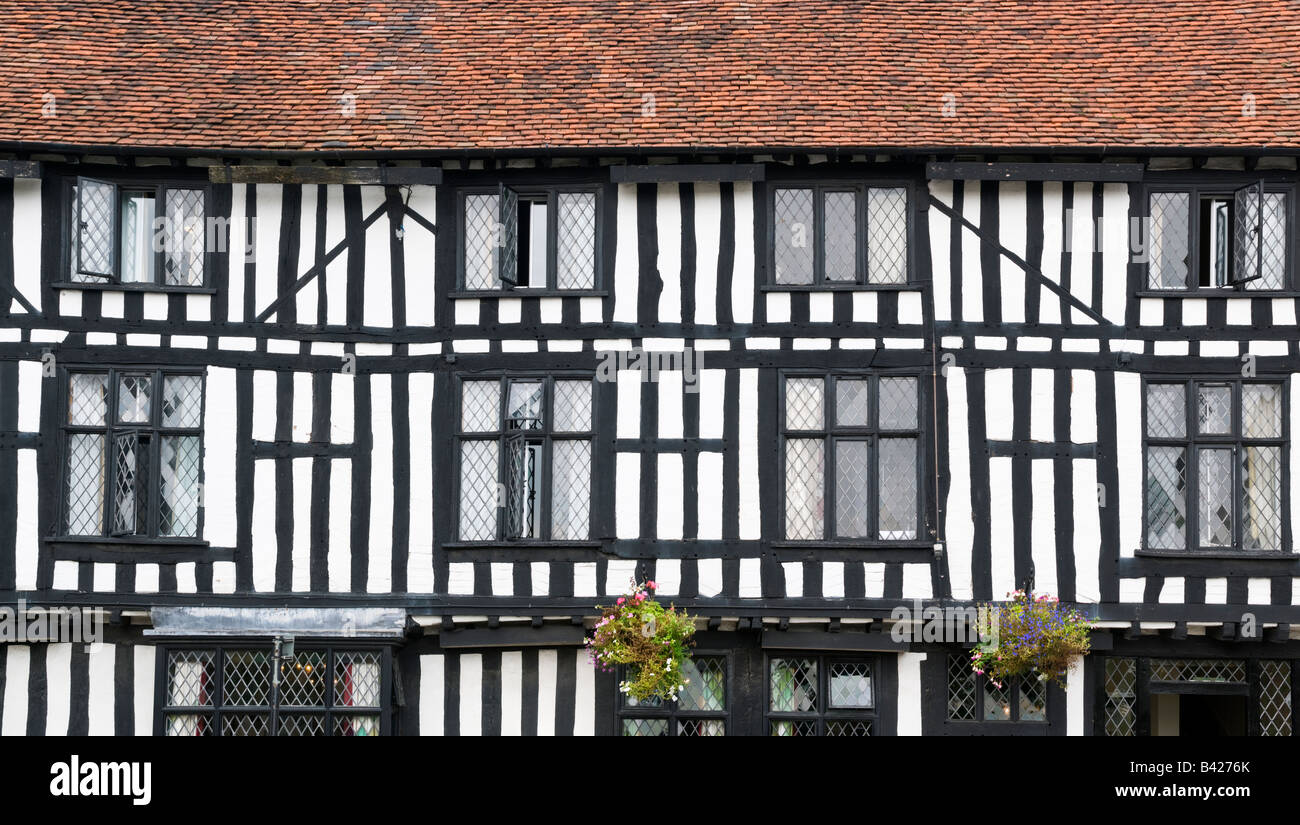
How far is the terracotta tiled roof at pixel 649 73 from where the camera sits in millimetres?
A: 12531

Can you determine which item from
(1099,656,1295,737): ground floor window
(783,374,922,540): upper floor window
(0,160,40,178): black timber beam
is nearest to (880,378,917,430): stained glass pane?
(783,374,922,540): upper floor window

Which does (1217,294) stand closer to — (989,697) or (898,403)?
(898,403)

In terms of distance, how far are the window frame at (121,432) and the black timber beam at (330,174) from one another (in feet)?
6.01

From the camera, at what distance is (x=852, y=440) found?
41.4ft

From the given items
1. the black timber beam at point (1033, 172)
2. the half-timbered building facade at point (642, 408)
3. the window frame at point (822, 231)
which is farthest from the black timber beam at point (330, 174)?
the black timber beam at point (1033, 172)

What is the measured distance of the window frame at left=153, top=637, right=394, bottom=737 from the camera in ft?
40.6

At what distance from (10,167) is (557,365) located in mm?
5262

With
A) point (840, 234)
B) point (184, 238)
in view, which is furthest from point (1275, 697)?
point (184, 238)

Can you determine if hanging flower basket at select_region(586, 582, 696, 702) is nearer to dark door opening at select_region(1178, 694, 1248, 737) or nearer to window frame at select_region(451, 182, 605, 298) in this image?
window frame at select_region(451, 182, 605, 298)

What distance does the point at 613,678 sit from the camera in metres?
12.7

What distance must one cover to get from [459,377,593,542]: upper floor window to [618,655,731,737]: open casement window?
1624 mm

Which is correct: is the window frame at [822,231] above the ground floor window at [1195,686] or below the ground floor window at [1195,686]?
above

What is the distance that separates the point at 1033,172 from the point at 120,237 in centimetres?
846

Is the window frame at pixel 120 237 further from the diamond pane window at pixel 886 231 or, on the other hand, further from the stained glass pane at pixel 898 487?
the stained glass pane at pixel 898 487
